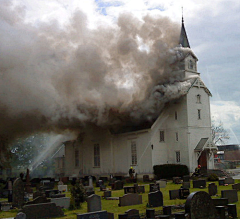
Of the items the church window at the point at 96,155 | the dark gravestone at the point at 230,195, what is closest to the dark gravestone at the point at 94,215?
the dark gravestone at the point at 230,195

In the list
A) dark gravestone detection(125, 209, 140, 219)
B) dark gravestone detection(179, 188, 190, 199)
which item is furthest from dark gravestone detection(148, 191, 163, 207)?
dark gravestone detection(125, 209, 140, 219)

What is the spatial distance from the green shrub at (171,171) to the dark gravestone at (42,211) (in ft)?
66.1

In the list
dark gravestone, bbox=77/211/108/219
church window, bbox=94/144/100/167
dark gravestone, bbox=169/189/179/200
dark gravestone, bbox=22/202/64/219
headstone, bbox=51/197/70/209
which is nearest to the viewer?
dark gravestone, bbox=77/211/108/219

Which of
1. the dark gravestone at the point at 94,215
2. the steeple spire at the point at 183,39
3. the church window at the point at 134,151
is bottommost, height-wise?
the dark gravestone at the point at 94,215

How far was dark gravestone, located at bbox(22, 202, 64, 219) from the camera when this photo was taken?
45.3 ft

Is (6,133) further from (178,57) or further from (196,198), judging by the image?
(196,198)

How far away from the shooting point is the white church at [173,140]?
3538 cm

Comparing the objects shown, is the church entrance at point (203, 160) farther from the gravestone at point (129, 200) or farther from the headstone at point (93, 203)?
the headstone at point (93, 203)

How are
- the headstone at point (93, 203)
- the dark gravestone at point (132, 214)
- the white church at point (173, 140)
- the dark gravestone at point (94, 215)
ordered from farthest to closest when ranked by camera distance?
the white church at point (173, 140) < the headstone at point (93, 203) < the dark gravestone at point (132, 214) < the dark gravestone at point (94, 215)

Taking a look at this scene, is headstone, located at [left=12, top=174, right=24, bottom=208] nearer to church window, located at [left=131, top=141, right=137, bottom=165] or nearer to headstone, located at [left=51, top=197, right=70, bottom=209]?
headstone, located at [left=51, top=197, right=70, bottom=209]

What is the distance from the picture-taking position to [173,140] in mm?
36406

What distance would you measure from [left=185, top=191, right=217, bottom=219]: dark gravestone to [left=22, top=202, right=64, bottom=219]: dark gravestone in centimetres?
645

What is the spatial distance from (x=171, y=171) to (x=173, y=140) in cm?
386

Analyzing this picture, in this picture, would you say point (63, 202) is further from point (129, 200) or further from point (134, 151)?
point (134, 151)
